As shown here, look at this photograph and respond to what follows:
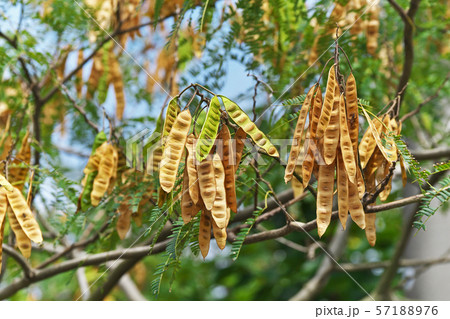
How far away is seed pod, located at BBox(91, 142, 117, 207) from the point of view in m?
1.31

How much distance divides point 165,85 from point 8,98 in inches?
23.5

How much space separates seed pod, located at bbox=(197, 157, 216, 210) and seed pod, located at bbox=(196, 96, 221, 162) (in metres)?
0.02

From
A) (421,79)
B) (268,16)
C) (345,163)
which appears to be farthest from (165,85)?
(345,163)

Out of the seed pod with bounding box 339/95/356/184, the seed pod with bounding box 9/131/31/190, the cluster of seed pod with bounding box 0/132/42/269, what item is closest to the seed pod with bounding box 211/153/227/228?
the seed pod with bounding box 339/95/356/184

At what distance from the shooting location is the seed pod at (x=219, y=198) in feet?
3.11

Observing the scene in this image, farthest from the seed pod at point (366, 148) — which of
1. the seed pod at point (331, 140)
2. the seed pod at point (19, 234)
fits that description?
the seed pod at point (19, 234)

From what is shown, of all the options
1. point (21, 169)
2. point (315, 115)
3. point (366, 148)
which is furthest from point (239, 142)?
point (21, 169)

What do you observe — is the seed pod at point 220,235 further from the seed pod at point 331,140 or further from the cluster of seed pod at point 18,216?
the cluster of seed pod at point 18,216

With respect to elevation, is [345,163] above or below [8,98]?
below

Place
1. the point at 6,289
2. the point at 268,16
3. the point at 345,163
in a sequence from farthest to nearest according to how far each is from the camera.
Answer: the point at 268,16, the point at 6,289, the point at 345,163

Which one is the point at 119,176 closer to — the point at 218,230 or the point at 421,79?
the point at 218,230

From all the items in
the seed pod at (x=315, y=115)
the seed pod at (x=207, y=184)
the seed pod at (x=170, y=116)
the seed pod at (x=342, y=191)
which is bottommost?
the seed pod at (x=342, y=191)

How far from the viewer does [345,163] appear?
0.95 meters

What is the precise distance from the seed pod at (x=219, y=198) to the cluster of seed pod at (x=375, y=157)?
292 mm
